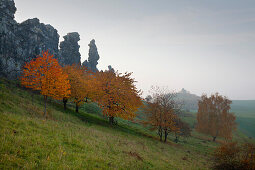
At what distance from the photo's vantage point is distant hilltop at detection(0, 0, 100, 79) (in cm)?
5199

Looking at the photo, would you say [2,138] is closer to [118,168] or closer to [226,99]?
[118,168]

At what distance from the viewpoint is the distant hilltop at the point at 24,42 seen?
52.0 meters

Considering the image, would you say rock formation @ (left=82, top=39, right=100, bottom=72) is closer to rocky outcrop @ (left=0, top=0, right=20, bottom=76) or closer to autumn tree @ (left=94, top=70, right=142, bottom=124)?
rocky outcrop @ (left=0, top=0, right=20, bottom=76)

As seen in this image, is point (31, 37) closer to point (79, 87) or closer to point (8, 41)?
point (8, 41)

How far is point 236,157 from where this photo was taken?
1370 cm

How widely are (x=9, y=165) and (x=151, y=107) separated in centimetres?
2756

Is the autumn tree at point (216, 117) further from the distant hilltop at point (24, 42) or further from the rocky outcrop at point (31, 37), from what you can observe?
the rocky outcrop at point (31, 37)

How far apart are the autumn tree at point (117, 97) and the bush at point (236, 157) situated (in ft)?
52.3

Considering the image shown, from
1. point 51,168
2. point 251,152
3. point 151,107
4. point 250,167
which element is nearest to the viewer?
point 51,168

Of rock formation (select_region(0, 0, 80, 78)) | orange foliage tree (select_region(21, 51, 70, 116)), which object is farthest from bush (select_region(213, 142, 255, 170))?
rock formation (select_region(0, 0, 80, 78))

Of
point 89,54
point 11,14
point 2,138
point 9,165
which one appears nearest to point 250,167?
point 9,165

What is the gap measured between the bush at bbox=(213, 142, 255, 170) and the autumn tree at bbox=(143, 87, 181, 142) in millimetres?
13541

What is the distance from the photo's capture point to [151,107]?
30.8 meters

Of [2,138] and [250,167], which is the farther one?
[250,167]
